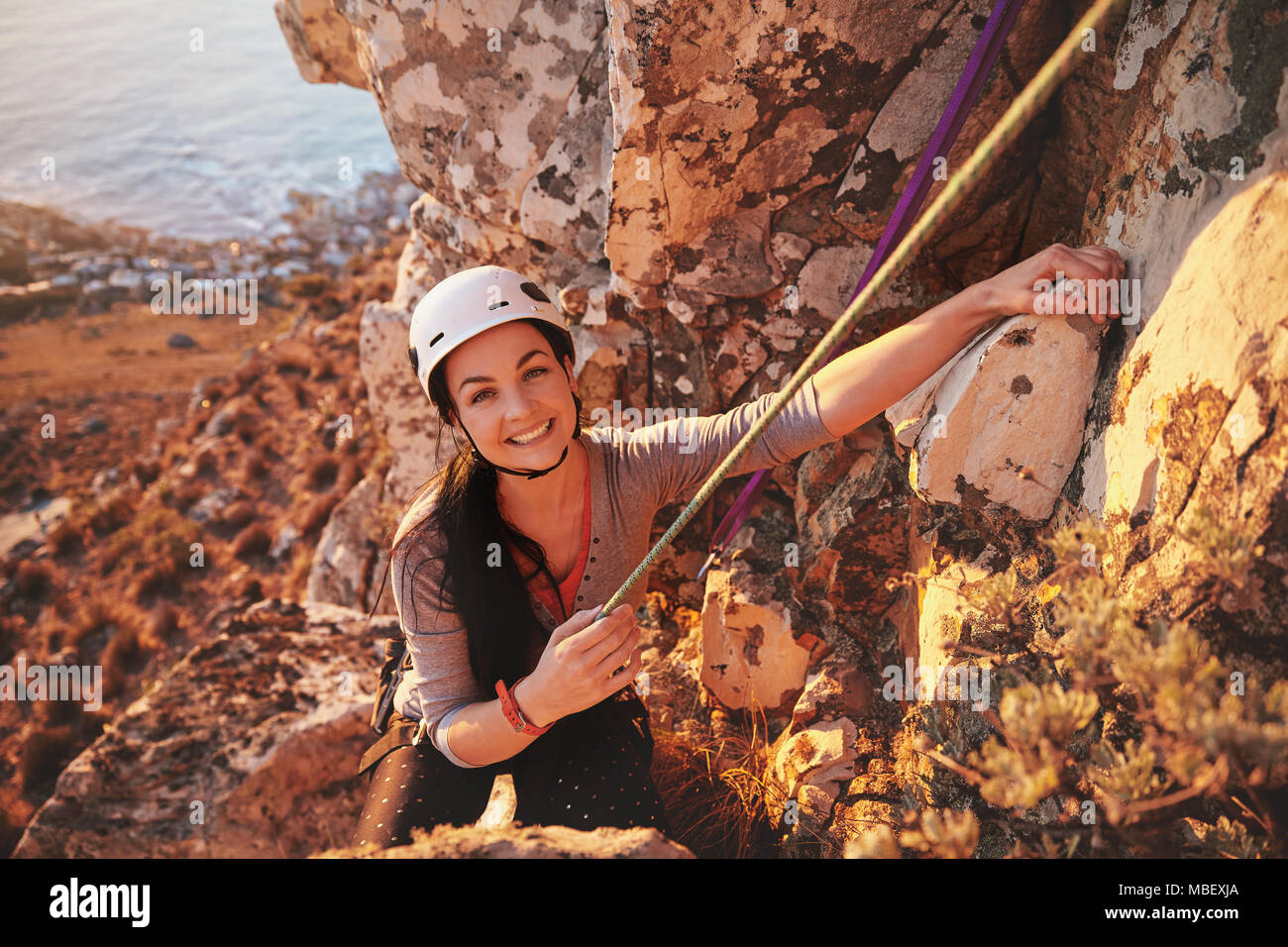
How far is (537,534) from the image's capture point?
101 inches

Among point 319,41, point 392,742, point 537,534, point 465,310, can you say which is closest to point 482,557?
point 537,534

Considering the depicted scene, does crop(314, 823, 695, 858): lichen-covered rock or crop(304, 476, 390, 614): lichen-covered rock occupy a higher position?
crop(304, 476, 390, 614): lichen-covered rock

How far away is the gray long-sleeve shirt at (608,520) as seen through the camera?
226cm

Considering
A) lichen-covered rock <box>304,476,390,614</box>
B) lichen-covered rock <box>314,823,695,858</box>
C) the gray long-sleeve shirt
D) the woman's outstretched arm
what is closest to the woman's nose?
the gray long-sleeve shirt

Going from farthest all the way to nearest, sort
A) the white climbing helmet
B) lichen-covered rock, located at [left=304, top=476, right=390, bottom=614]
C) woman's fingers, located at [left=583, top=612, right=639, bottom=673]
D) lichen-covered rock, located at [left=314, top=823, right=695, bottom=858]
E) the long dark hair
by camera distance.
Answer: lichen-covered rock, located at [left=304, top=476, right=390, bottom=614] < the long dark hair < the white climbing helmet < woman's fingers, located at [left=583, top=612, right=639, bottom=673] < lichen-covered rock, located at [left=314, top=823, right=695, bottom=858]

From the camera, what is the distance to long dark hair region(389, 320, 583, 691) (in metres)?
2.29

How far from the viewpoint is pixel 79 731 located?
22.9 feet

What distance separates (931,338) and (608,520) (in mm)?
1293

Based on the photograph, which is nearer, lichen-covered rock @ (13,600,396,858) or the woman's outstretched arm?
the woman's outstretched arm

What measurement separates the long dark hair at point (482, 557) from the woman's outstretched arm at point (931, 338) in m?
0.92

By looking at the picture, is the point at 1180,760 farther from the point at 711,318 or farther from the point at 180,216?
the point at 180,216

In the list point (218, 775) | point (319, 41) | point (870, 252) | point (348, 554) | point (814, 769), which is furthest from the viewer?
point (348, 554)

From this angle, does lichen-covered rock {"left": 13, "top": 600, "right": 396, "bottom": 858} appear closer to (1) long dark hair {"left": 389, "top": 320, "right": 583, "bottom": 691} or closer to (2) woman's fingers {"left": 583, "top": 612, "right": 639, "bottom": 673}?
(1) long dark hair {"left": 389, "top": 320, "right": 583, "bottom": 691}

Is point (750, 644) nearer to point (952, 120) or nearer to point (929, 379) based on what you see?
point (929, 379)
